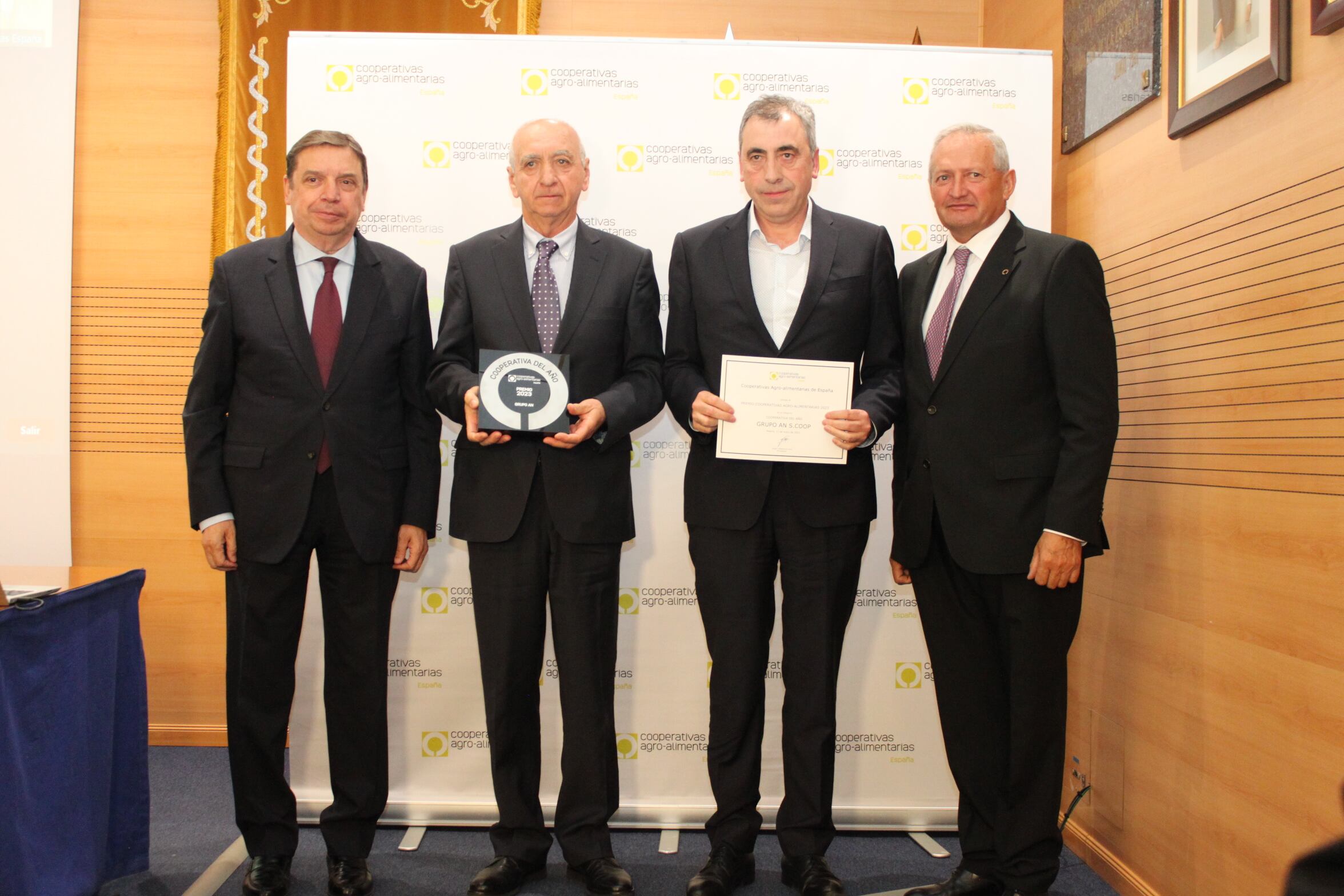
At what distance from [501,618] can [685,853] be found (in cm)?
101

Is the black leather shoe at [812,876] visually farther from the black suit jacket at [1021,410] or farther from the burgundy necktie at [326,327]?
the burgundy necktie at [326,327]

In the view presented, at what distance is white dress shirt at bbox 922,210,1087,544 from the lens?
235cm

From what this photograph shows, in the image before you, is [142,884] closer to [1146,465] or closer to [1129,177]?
[1146,465]

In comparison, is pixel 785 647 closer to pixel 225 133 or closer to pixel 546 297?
pixel 546 297

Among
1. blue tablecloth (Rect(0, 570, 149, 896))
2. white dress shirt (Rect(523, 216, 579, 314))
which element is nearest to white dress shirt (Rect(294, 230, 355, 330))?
white dress shirt (Rect(523, 216, 579, 314))

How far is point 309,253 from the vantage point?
2.56 meters

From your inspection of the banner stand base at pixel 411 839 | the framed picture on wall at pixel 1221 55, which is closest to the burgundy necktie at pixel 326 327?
the banner stand base at pixel 411 839

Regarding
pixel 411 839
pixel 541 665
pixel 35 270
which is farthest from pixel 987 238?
pixel 35 270

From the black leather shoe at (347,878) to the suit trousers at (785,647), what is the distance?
979 millimetres

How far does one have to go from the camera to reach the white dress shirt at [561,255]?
2571 mm

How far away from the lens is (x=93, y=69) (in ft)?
12.7

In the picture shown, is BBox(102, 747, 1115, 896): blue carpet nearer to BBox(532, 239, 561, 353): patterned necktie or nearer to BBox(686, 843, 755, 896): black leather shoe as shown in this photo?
BBox(686, 843, 755, 896): black leather shoe

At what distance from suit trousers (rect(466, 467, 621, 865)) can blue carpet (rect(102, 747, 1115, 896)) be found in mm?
212

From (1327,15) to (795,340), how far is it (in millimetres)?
1256
